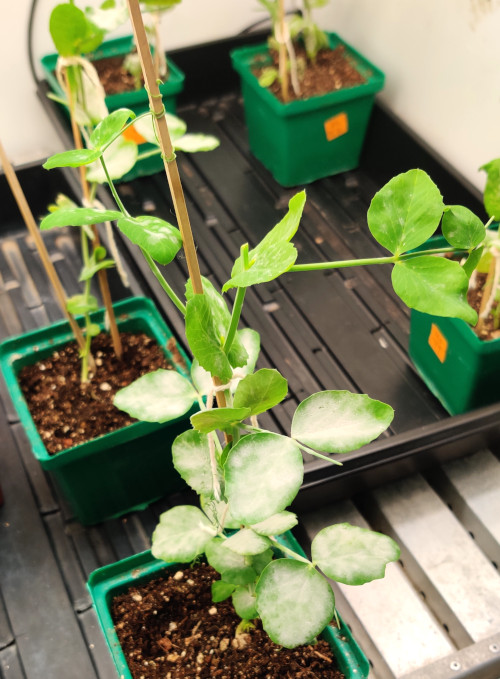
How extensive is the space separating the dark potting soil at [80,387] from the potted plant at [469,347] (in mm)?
529

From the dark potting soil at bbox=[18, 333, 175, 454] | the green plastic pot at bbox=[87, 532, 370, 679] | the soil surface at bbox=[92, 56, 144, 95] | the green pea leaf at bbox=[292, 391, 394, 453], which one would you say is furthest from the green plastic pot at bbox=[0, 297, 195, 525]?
the soil surface at bbox=[92, 56, 144, 95]

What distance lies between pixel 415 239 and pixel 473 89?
115 cm

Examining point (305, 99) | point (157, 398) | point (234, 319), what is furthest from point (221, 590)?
point (305, 99)

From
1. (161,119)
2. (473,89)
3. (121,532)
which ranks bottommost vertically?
(121,532)

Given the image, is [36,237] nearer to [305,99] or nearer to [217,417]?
[217,417]

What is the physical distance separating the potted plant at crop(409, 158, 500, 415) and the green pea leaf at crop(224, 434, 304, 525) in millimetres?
648

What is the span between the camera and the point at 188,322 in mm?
555

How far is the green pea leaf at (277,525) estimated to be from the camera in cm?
70

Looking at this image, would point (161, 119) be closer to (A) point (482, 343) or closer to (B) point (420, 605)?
(A) point (482, 343)

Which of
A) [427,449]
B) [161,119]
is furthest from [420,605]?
[161,119]

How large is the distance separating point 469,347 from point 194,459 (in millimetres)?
642

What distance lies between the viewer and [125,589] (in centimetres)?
92

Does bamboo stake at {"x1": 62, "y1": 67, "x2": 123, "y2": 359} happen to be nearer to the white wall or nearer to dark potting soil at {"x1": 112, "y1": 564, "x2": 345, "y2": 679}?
dark potting soil at {"x1": 112, "y1": 564, "x2": 345, "y2": 679}

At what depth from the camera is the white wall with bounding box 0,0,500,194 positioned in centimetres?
153
